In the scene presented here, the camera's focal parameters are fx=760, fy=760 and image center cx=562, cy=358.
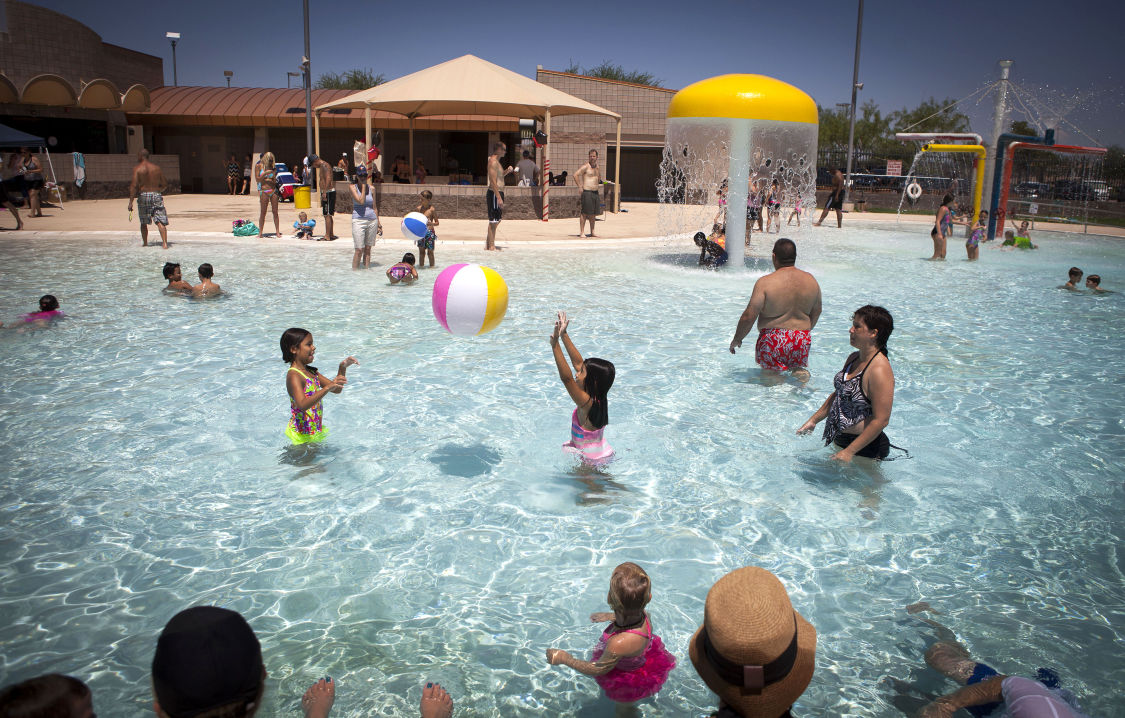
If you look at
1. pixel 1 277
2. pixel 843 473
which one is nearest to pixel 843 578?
pixel 843 473

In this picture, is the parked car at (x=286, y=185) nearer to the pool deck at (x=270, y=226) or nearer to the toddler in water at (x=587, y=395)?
the pool deck at (x=270, y=226)

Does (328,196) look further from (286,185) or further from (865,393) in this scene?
(865,393)

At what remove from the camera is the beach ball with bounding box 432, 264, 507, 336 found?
5.07 meters

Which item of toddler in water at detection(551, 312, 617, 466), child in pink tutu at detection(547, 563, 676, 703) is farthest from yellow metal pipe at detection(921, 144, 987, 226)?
child in pink tutu at detection(547, 563, 676, 703)

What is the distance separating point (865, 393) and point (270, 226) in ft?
56.9

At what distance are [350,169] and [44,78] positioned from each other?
9725mm

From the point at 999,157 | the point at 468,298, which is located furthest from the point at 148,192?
the point at 999,157

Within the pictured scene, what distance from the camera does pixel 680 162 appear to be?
16.8m

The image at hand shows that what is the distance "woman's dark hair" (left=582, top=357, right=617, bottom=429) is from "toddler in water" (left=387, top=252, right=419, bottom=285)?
799 centimetres

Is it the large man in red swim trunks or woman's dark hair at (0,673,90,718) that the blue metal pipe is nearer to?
the large man in red swim trunks

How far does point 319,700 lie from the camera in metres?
2.50

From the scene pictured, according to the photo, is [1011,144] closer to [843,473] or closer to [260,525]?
[843,473]

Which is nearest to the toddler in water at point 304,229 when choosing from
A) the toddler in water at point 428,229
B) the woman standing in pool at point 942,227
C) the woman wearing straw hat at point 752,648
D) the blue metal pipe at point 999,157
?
the toddler in water at point 428,229

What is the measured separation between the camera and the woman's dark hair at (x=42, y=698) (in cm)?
163
